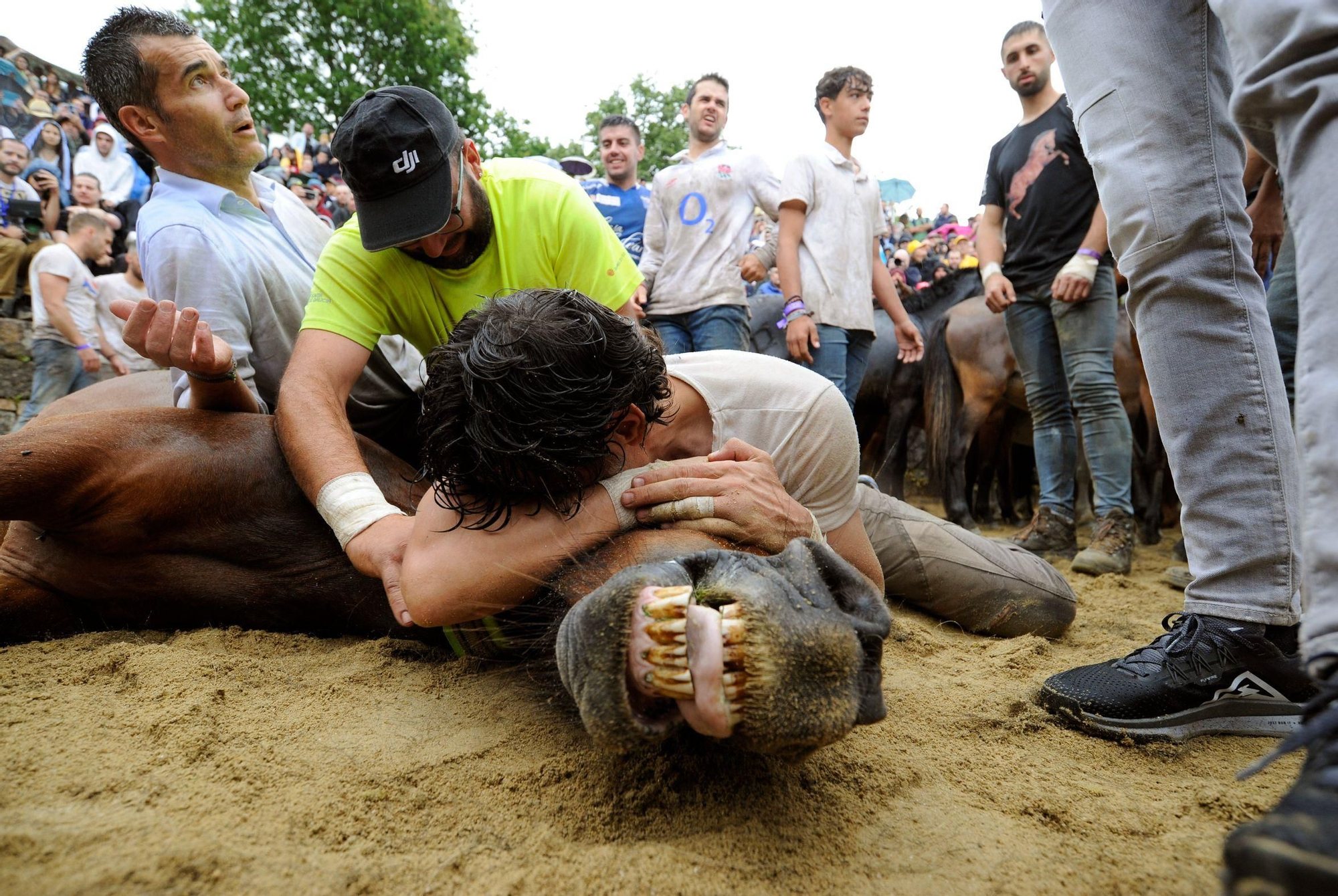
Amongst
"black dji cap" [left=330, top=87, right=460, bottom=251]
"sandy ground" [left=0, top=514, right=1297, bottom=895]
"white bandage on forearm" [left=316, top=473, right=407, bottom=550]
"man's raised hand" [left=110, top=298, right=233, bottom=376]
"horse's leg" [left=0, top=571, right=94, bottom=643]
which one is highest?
"black dji cap" [left=330, top=87, right=460, bottom=251]

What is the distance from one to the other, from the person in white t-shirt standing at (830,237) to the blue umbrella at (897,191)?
1131cm

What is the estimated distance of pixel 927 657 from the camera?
223cm

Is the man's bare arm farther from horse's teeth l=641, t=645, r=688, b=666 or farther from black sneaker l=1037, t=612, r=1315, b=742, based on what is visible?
black sneaker l=1037, t=612, r=1315, b=742

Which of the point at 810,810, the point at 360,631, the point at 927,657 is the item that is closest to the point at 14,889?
the point at 810,810

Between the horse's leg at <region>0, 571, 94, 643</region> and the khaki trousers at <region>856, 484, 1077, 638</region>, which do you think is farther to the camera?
the khaki trousers at <region>856, 484, 1077, 638</region>

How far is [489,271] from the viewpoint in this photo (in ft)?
8.30

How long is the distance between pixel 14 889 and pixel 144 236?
7.03 feet

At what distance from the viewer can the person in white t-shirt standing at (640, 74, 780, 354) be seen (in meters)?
4.74

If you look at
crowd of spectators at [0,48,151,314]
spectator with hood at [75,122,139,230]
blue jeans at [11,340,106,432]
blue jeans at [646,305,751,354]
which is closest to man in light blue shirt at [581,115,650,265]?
blue jeans at [646,305,751,354]

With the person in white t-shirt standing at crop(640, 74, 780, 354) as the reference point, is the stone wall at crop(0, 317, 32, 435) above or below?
below

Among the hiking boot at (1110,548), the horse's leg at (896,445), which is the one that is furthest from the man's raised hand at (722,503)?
the horse's leg at (896,445)

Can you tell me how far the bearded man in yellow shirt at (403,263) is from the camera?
2041 mm

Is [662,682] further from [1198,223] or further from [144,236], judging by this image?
[144,236]

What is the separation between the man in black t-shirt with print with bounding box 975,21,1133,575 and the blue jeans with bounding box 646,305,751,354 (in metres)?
1.34
